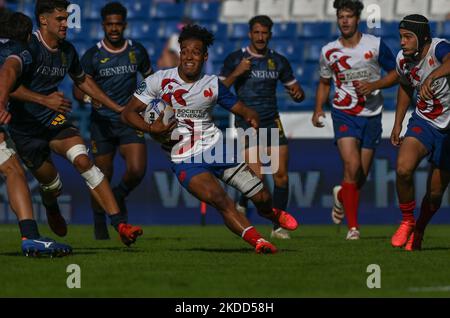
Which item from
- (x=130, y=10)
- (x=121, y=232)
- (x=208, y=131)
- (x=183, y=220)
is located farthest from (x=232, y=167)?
(x=130, y=10)

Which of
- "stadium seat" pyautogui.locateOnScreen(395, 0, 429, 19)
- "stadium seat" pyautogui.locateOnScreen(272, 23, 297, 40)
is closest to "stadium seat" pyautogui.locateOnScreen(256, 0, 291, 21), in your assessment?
"stadium seat" pyautogui.locateOnScreen(272, 23, 297, 40)

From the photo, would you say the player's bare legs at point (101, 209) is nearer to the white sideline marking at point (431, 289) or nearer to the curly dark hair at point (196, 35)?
the curly dark hair at point (196, 35)

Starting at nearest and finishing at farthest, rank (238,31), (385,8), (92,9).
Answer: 1. (385,8)
2. (238,31)
3. (92,9)

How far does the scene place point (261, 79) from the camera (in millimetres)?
14336

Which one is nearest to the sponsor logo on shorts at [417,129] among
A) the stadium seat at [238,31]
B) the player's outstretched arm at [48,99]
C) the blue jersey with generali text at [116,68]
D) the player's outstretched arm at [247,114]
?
the player's outstretched arm at [247,114]

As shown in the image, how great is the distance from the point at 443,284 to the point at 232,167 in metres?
3.20

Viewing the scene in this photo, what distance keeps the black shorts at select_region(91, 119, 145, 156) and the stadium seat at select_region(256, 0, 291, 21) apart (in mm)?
10535

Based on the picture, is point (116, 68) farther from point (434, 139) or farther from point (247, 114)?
point (434, 139)

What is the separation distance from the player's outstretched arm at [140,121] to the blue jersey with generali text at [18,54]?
1.00 meters

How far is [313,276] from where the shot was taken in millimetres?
8242

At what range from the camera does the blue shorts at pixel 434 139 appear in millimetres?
10492

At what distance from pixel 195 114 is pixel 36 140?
1.61 m

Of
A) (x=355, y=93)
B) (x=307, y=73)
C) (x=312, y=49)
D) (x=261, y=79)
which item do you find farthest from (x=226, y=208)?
(x=312, y=49)

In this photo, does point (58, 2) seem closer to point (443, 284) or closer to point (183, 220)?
point (443, 284)
